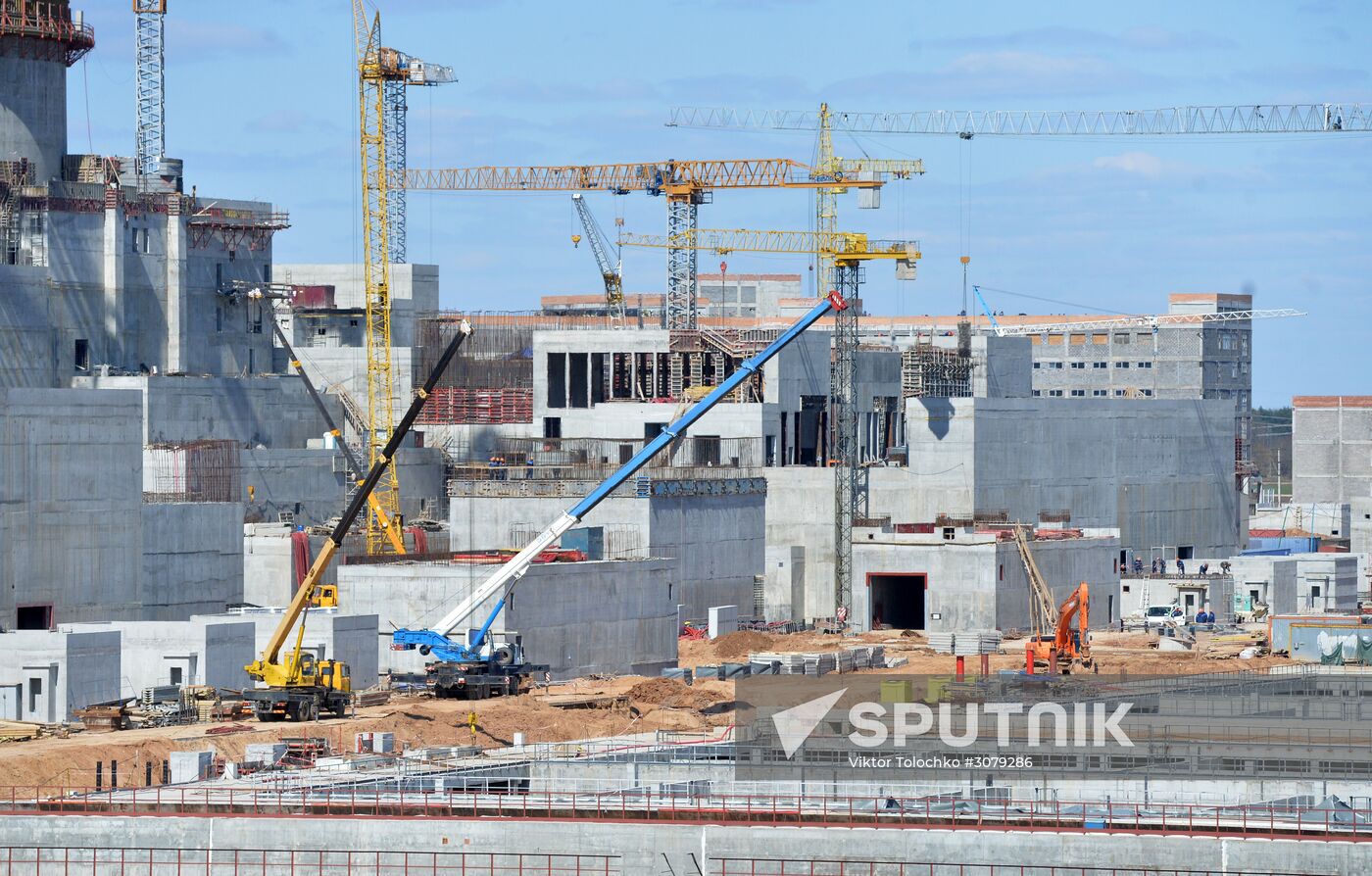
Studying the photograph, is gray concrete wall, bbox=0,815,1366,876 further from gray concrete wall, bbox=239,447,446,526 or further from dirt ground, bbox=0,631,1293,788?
gray concrete wall, bbox=239,447,446,526

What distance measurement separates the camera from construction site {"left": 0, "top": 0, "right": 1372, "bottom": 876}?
54.6m

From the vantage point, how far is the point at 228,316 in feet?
435

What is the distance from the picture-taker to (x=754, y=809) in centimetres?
5403

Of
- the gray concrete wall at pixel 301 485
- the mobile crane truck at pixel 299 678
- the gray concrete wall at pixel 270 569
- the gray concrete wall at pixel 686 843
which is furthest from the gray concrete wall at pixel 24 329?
the gray concrete wall at pixel 686 843

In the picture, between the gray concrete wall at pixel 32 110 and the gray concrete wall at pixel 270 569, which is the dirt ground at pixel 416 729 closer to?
the gray concrete wall at pixel 270 569

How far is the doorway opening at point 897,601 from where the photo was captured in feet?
371

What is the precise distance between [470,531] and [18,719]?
27917mm

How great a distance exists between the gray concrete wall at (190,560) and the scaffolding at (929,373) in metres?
42.4

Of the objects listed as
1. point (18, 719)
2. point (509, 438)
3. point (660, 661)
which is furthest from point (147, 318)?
point (18, 719)

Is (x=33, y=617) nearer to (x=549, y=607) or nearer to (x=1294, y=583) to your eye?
(x=549, y=607)

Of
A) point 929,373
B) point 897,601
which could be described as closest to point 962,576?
point 897,601

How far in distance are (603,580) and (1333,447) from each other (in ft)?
296

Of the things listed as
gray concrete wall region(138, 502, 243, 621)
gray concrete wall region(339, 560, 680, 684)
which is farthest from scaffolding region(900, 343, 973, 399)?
gray concrete wall region(138, 502, 243, 621)

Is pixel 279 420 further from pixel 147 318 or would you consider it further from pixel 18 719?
pixel 18 719
